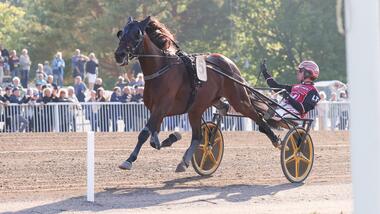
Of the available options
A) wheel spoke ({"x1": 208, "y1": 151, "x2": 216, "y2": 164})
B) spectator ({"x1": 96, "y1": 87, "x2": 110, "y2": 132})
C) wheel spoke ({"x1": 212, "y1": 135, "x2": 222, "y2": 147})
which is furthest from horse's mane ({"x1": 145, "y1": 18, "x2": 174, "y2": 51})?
spectator ({"x1": 96, "y1": 87, "x2": 110, "y2": 132})

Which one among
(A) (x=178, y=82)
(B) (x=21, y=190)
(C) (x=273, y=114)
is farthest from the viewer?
(C) (x=273, y=114)

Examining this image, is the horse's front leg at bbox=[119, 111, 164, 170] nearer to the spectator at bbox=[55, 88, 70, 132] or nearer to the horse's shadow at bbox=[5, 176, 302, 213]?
the horse's shadow at bbox=[5, 176, 302, 213]

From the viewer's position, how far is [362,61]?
17.0ft

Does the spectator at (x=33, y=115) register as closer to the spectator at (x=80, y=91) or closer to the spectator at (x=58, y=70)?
the spectator at (x=80, y=91)

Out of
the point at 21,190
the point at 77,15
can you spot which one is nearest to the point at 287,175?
the point at 21,190

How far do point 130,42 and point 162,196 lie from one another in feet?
6.84

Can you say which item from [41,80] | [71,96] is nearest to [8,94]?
[71,96]

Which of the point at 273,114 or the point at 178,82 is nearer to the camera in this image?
the point at 178,82

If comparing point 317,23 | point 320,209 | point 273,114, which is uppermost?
point 317,23

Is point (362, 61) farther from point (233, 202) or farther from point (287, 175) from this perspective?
point (287, 175)

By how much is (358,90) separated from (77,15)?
3674cm

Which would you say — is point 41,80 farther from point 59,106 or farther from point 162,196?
point 162,196

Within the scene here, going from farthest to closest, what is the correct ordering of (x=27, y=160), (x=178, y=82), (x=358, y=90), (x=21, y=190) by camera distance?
(x=27, y=160), (x=178, y=82), (x=21, y=190), (x=358, y=90)

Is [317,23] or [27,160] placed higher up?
[317,23]
